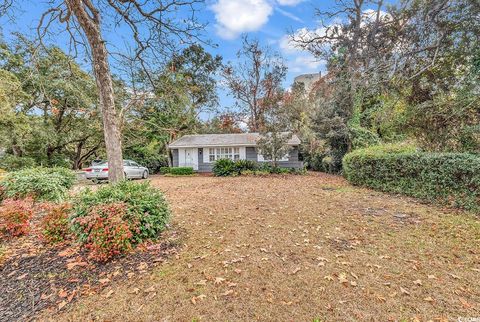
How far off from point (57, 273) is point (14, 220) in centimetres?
250

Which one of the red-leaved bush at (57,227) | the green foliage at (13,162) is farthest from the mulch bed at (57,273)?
the green foliage at (13,162)

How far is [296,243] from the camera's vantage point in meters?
4.01

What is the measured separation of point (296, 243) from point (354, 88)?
521 inches

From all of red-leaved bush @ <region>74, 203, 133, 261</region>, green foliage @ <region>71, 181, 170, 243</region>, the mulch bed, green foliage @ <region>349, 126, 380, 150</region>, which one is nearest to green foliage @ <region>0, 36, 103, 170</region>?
green foliage @ <region>71, 181, 170, 243</region>

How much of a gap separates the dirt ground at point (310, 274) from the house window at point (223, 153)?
13201mm

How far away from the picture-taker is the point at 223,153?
1862 cm

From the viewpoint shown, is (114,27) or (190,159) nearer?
(114,27)

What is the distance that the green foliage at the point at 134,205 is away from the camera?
3711mm

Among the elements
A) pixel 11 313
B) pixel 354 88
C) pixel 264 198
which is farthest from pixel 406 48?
pixel 11 313

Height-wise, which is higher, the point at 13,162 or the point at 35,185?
the point at 13,162

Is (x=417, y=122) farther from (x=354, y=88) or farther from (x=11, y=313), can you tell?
(x=11, y=313)

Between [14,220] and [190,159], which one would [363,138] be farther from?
[14,220]

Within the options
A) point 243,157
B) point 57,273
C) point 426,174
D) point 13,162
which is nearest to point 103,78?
Result: point 57,273

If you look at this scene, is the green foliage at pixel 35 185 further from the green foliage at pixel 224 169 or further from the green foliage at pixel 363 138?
the green foliage at pixel 363 138
